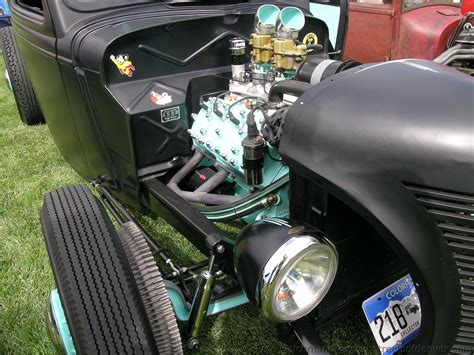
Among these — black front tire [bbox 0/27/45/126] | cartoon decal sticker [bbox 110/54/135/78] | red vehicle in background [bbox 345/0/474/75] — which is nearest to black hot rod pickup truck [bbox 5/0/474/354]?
cartoon decal sticker [bbox 110/54/135/78]

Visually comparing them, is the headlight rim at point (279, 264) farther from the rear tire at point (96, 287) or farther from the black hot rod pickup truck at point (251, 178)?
the rear tire at point (96, 287)

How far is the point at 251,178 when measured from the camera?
165cm

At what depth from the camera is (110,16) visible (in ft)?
7.37

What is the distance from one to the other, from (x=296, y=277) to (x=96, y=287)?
59 centimetres

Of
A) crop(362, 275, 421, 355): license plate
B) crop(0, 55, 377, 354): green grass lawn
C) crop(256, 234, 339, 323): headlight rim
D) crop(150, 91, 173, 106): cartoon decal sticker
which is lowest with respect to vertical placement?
crop(0, 55, 377, 354): green grass lawn

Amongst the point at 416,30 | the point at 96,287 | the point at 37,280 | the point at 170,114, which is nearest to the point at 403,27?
the point at 416,30

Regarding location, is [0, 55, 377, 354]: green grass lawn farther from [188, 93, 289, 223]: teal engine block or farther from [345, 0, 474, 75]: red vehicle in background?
[345, 0, 474, 75]: red vehicle in background

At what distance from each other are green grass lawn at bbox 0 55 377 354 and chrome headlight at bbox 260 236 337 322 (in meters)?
0.70

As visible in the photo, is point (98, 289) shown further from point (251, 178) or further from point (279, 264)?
point (251, 178)

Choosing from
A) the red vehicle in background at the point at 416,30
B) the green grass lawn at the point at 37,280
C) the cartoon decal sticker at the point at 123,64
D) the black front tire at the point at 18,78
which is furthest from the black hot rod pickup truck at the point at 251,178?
the red vehicle in background at the point at 416,30

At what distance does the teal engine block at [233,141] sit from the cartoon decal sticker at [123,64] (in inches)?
14.1

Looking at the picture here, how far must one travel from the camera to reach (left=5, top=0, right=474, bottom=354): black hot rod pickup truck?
41.6 inches

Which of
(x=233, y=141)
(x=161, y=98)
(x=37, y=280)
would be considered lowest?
(x=37, y=280)

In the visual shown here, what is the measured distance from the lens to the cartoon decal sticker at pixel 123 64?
195 cm
